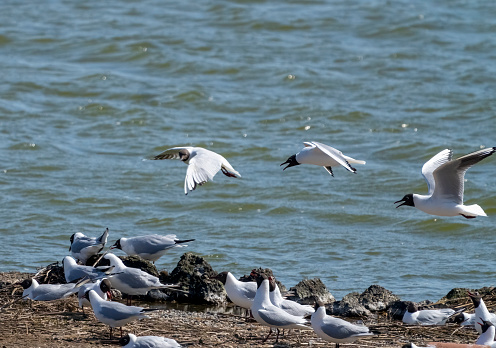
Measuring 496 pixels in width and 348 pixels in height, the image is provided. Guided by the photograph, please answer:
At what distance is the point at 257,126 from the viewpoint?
19922 mm

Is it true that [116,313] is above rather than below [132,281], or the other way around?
above

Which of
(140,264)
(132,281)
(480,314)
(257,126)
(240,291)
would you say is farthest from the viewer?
(257,126)

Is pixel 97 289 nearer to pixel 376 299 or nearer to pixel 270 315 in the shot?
pixel 270 315

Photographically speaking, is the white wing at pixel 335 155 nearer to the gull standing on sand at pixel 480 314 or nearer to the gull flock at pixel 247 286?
the gull flock at pixel 247 286

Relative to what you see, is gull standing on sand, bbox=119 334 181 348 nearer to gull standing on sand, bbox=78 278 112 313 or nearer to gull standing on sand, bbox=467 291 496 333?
gull standing on sand, bbox=78 278 112 313

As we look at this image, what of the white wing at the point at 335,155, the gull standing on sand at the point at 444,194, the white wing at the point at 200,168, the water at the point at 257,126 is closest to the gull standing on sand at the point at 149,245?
Answer: the white wing at the point at 200,168

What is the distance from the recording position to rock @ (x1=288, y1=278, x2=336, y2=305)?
9.53 metres

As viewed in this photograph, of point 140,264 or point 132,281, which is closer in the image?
point 132,281

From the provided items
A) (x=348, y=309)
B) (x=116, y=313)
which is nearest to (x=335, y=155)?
(x=348, y=309)

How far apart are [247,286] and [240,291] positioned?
0.09 metres

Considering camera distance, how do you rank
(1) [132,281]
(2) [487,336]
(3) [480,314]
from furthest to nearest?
(1) [132,281], (3) [480,314], (2) [487,336]

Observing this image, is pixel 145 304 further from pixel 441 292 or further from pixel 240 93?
pixel 240 93

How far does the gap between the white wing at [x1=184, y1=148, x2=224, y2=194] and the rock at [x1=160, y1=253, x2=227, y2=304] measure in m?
0.89

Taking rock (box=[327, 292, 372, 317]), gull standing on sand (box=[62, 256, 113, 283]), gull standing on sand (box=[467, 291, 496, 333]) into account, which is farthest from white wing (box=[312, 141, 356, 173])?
gull standing on sand (box=[62, 256, 113, 283])
